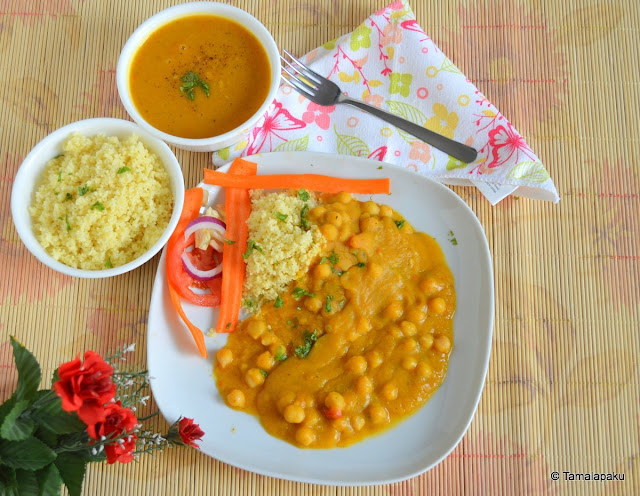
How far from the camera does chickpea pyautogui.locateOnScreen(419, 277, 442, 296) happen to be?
9.16 feet

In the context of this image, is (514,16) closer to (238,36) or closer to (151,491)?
(238,36)

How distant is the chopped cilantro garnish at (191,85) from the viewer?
2.74 metres

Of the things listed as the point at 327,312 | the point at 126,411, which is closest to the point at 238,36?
the point at 327,312

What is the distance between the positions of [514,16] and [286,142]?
65.5 inches

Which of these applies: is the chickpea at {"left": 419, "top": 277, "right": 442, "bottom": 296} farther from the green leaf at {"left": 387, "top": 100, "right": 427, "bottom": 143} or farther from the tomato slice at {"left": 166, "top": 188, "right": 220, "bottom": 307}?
the tomato slice at {"left": 166, "top": 188, "right": 220, "bottom": 307}

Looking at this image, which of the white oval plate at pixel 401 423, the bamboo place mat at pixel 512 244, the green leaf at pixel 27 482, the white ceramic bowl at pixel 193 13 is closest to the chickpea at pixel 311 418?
the white oval plate at pixel 401 423

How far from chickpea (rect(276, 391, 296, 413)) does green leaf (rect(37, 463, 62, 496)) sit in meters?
1.00

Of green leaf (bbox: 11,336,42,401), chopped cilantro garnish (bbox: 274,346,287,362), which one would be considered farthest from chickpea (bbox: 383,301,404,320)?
green leaf (bbox: 11,336,42,401)

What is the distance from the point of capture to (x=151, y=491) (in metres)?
2.76

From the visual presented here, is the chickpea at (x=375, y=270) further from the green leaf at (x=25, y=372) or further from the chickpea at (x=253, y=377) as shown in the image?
the green leaf at (x=25, y=372)

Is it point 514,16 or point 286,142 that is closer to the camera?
point 286,142

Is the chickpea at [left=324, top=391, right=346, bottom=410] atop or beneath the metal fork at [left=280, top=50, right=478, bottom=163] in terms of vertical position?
beneath

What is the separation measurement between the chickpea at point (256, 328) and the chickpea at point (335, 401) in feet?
1.55

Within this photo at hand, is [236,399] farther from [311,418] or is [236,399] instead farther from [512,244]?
[512,244]
